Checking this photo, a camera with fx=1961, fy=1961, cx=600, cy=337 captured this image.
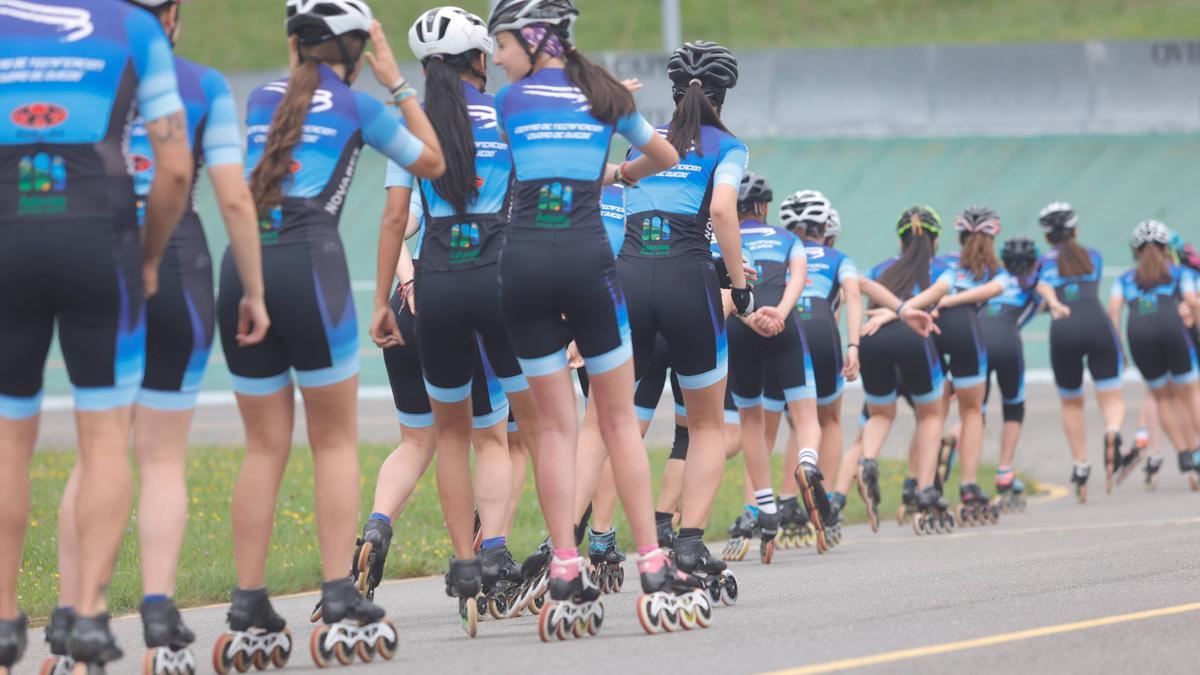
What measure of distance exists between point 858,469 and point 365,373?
1694cm

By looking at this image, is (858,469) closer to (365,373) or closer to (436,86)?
(436,86)

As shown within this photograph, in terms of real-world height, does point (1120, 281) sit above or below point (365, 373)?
above

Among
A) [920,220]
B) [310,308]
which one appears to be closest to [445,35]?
[310,308]

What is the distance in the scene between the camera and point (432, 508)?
49.5 ft

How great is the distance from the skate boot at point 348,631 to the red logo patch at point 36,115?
206cm

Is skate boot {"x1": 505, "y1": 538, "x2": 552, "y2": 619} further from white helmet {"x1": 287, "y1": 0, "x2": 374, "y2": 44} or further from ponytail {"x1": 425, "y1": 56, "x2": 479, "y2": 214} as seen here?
white helmet {"x1": 287, "y1": 0, "x2": 374, "y2": 44}

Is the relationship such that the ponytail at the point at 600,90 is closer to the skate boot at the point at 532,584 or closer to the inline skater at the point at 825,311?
the skate boot at the point at 532,584

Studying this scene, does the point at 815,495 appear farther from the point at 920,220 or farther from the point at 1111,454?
the point at 1111,454

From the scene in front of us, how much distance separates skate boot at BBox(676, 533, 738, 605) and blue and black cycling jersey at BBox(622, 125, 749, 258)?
1.38 m

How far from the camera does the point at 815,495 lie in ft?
41.7

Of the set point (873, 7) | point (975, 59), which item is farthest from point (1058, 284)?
point (873, 7)

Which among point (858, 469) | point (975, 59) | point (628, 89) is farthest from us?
point (975, 59)

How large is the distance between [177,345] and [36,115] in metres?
1.06

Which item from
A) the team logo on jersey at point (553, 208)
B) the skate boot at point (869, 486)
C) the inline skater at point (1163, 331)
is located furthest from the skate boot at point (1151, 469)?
the team logo on jersey at point (553, 208)
